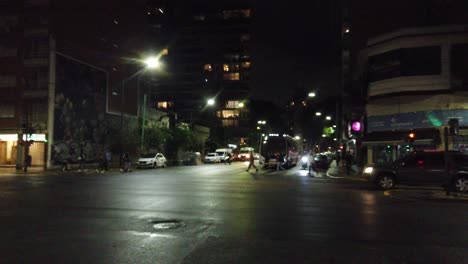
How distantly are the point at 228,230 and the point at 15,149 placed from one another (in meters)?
40.7

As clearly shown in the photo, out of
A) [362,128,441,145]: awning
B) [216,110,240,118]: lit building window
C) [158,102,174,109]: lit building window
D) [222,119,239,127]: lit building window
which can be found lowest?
[362,128,441,145]: awning

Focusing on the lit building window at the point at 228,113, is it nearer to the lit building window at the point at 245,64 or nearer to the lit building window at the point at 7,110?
the lit building window at the point at 245,64

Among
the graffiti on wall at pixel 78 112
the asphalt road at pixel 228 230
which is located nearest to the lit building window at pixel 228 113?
the graffiti on wall at pixel 78 112

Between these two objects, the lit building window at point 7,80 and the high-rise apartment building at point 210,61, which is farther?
the high-rise apartment building at point 210,61

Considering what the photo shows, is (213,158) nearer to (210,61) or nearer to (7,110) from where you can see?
(7,110)

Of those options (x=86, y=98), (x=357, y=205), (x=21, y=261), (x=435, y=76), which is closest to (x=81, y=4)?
(x=86, y=98)

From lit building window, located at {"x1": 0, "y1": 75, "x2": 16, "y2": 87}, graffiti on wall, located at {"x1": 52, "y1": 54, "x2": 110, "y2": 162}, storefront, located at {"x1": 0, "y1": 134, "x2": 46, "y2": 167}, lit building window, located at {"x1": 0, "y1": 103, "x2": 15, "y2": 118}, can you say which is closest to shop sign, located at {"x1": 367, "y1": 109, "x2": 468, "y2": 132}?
graffiti on wall, located at {"x1": 52, "y1": 54, "x2": 110, "y2": 162}

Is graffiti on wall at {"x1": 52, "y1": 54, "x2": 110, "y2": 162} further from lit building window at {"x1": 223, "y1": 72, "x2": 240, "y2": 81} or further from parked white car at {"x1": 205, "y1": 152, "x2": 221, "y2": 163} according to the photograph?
lit building window at {"x1": 223, "y1": 72, "x2": 240, "y2": 81}

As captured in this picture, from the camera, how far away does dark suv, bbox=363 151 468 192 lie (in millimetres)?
18875

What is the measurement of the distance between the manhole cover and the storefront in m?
33.4

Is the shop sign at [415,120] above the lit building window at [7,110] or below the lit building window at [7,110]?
below

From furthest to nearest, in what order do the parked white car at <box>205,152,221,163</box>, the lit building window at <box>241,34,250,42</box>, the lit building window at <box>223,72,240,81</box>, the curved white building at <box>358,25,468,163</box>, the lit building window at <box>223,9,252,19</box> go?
1. the lit building window at <box>223,9,252,19</box>
2. the lit building window at <box>223,72,240,81</box>
3. the lit building window at <box>241,34,250,42</box>
4. the parked white car at <box>205,152,221,163</box>
5. the curved white building at <box>358,25,468,163</box>

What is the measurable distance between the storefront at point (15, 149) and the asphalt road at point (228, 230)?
1106 inches

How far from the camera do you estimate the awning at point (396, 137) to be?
29486 millimetres
